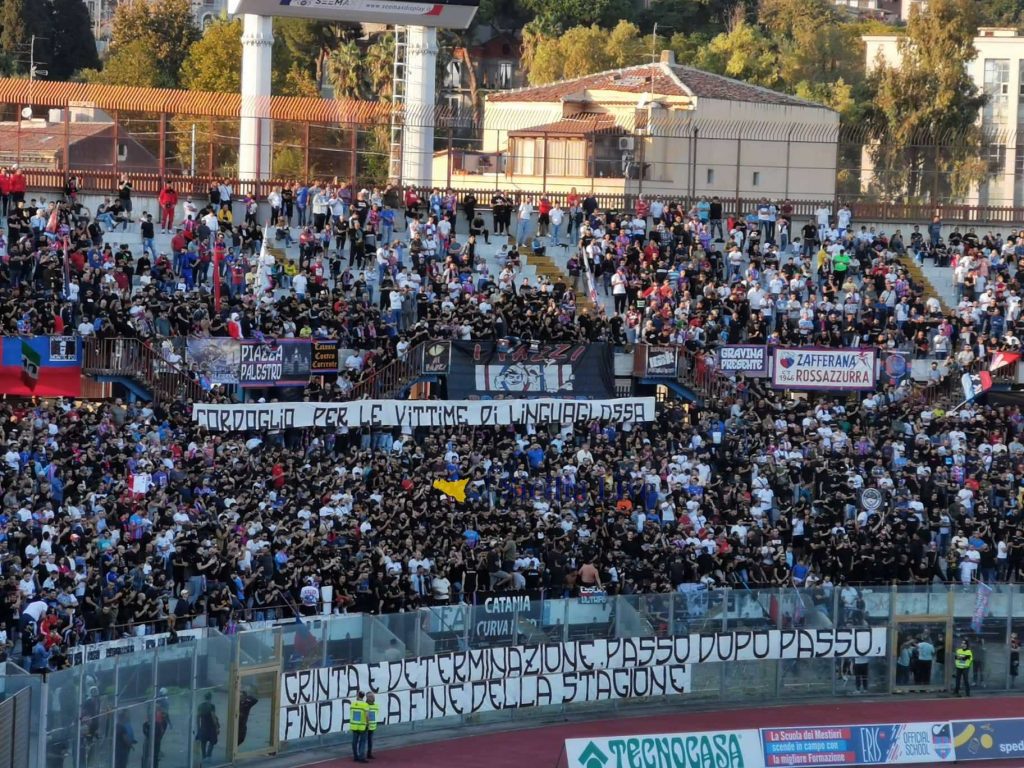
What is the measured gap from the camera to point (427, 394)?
43.1 m

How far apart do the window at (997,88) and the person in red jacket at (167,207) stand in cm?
6138

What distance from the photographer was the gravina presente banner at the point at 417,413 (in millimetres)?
38625

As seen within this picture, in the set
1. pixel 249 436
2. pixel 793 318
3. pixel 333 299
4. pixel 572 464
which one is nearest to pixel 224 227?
pixel 333 299

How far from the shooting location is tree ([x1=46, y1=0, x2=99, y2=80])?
100 metres

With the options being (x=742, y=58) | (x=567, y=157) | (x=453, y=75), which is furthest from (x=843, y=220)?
(x=453, y=75)

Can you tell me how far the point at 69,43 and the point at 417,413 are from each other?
6621 centimetres

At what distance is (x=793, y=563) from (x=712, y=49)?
63.9 m

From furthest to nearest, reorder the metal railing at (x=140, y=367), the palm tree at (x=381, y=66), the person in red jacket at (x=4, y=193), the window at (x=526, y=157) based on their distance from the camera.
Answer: the palm tree at (x=381, y=66), the window at (x=526, y=157), the person in red jacket at (x=4, y=193), the metal railing at (x=140, y=367)

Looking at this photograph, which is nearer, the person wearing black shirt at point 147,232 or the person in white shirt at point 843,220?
the person wearing black shirt at point 147,232

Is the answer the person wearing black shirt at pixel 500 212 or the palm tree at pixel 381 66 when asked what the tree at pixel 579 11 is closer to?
the palm tree at pixel 381 66

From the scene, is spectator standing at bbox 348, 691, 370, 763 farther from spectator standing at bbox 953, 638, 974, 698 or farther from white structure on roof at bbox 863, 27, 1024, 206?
white structure on roof at bbox 863, 27, 1024, 206

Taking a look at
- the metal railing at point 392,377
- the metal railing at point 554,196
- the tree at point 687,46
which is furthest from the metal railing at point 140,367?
the tree at point 687,46

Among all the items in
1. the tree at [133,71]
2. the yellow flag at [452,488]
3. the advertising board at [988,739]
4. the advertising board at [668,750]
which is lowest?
the advertising board at [988,739]

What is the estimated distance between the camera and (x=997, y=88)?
99.4 meters
